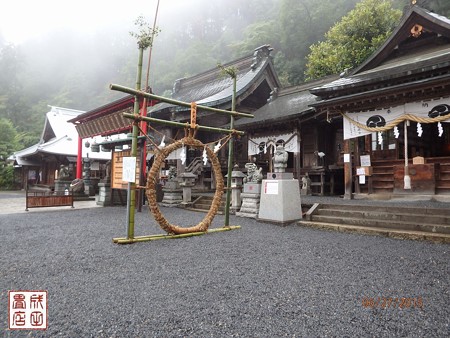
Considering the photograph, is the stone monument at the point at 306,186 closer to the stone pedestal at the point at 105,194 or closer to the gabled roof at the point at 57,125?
the stone pedestal at the point at 105,194

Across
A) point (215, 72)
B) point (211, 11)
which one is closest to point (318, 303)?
point (215, 72)

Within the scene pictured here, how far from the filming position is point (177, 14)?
57.2 metres

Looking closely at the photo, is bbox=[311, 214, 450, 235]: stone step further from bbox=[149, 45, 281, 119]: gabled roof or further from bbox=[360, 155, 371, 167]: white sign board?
bbox=[149, 45, 281, 119]: gabled roof

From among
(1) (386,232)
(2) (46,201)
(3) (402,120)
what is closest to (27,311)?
(1) (386,232)

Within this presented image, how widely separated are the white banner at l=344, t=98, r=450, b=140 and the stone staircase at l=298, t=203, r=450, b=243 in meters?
3.42

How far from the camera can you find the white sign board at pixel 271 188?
787 centimetres

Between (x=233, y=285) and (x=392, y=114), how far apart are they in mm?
8854

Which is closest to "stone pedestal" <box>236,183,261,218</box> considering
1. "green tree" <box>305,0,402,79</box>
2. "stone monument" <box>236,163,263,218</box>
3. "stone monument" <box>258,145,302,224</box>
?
"stone monument" <box>236,163,263,218</box>

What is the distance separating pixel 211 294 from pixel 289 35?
34005 millimetres

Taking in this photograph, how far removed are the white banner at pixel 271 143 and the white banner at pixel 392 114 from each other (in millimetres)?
2738

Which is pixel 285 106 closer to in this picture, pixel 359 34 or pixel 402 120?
pixel 402 120

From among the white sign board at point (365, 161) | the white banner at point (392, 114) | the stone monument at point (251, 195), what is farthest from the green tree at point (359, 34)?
the stone monument at point (251, 195)

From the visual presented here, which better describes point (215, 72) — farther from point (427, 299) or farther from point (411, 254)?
point (427, 299)
